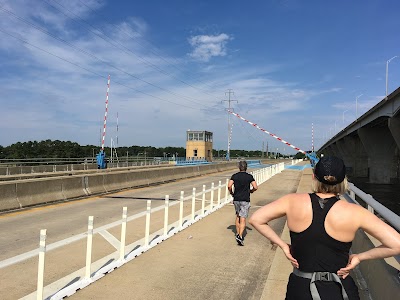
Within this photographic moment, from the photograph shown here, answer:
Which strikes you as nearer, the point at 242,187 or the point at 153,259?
the point at 153,259

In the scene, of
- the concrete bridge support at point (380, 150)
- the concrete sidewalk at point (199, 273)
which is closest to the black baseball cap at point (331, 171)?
the concrete sidewalk at point (199, 273)

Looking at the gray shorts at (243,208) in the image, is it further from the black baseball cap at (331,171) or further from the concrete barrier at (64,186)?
the concrete barrier at (64,186)

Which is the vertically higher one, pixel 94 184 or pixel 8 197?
pixel 94 184

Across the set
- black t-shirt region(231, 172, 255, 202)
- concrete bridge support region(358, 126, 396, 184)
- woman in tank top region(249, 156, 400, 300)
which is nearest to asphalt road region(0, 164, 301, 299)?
black t-shirt region(231, 172, 255, 202)

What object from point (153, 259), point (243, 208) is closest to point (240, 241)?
point (243, 208)

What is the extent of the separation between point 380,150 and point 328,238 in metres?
51.6

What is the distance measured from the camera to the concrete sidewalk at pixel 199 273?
5.63 meters

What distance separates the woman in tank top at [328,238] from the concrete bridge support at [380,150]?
49.5 m

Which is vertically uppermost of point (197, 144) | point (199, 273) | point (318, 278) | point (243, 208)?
point (197, 144)

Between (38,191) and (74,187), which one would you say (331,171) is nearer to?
(38,191)

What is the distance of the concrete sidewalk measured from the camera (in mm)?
5629

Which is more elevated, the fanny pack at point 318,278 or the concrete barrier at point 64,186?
the fanny pack at point 318,278

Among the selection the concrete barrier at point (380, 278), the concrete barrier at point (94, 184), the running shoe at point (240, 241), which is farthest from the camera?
the concrete barrier at point (94, 184)

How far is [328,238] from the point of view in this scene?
2699 mm
